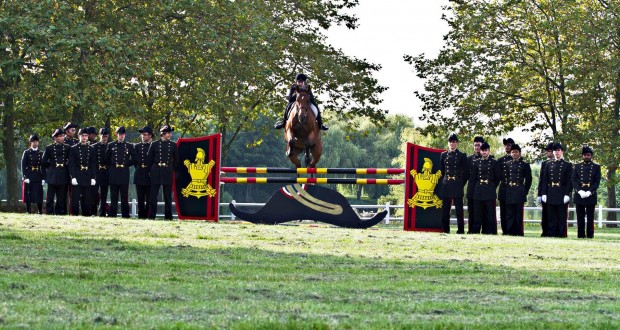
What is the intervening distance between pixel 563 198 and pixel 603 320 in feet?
53.9

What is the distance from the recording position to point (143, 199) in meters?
27.4

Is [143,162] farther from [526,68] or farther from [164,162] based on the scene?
[526,68]

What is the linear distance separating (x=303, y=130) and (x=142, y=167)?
12.7ft

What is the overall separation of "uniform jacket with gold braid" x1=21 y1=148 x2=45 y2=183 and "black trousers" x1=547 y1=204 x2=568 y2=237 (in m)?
12.3

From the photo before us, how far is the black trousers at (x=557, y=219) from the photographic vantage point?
2522 cm

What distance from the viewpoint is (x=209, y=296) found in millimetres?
9812

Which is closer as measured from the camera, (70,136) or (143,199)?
(143,199)

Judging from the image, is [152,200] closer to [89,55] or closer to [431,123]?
[89,55]

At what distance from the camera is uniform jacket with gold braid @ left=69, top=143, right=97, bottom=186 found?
27.0 m

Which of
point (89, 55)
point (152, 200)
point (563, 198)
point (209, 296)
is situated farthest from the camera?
point (89, 55)

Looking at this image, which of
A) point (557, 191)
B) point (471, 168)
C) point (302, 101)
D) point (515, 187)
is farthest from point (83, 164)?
point (557, 191)

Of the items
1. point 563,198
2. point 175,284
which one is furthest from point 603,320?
point 563,198

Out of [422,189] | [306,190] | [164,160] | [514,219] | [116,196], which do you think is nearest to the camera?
[306,190]

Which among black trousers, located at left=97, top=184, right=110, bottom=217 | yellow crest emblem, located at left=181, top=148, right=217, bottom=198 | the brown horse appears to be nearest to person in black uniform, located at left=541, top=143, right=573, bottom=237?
the brown horse
